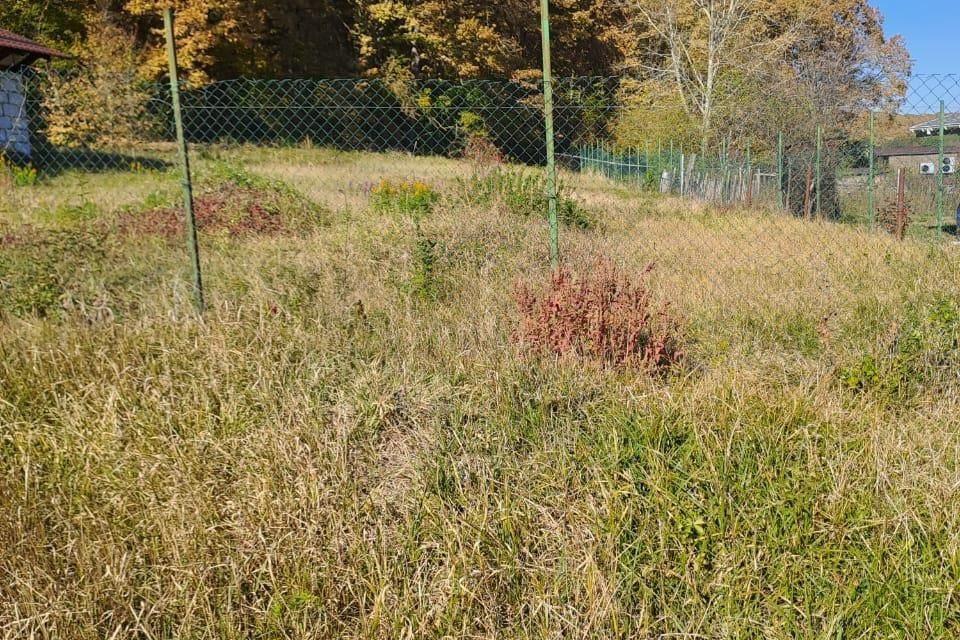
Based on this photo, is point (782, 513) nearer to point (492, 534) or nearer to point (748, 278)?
point (492, 534)

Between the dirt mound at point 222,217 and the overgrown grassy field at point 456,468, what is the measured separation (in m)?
2.60

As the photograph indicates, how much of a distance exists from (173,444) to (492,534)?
4.14ft

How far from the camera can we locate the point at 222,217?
8.25 m

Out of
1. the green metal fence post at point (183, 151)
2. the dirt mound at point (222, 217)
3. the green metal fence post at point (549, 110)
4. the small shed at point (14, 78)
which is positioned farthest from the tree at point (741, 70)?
the small shed at point (14, 78)

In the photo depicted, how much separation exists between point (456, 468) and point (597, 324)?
1224 millimetres

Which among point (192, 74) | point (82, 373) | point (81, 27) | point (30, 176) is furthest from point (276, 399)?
point (81, 27)

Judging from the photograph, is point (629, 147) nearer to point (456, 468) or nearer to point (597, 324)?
point (597, 324)

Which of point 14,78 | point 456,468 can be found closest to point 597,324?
point 456,468

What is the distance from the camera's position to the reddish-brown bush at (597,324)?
3514 mm

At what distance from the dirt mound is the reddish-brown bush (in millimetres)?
4851

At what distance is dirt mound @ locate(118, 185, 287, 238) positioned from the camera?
7.44 m

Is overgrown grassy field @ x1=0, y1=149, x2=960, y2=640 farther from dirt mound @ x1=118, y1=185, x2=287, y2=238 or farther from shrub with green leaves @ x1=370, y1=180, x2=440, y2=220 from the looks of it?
shrub with green leaves @ x1=370, y1=180, x2=440, y2=220

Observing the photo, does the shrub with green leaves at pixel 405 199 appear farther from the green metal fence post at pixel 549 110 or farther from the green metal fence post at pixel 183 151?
the green metal fence post at pixel 549 110

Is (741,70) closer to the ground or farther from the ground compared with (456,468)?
farther from the ground
